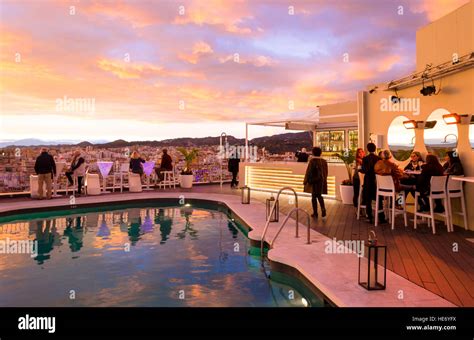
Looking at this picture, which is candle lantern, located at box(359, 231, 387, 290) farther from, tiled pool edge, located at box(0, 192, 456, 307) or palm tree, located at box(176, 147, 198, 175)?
palm tree, located at box(176, 147, 198, 175)

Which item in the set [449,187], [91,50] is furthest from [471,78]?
[91,50]

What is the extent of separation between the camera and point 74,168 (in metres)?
12.4

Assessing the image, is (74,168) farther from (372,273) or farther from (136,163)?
(372,273)

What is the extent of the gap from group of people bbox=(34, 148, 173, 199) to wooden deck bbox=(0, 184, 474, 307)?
24.9ft

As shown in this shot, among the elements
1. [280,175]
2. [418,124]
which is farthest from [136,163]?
[418,124]

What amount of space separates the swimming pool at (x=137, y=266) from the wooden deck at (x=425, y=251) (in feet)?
4.36

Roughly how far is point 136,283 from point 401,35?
Result: 11.1 meters

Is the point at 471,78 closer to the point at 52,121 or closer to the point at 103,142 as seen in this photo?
the point at 103,142

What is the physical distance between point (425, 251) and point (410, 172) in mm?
2440

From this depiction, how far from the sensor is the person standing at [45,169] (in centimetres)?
1130

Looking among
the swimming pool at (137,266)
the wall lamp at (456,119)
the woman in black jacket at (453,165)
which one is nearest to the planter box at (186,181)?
the swimming pool at (137,266)

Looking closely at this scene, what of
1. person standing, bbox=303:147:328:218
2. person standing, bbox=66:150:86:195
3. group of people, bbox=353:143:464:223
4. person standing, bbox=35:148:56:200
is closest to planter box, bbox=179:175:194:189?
person standing, bbox=66:150:86:195

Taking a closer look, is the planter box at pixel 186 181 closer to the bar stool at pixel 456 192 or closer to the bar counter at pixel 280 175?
the bar counter at pixel 280 175

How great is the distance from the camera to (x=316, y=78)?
16172 millimetres
